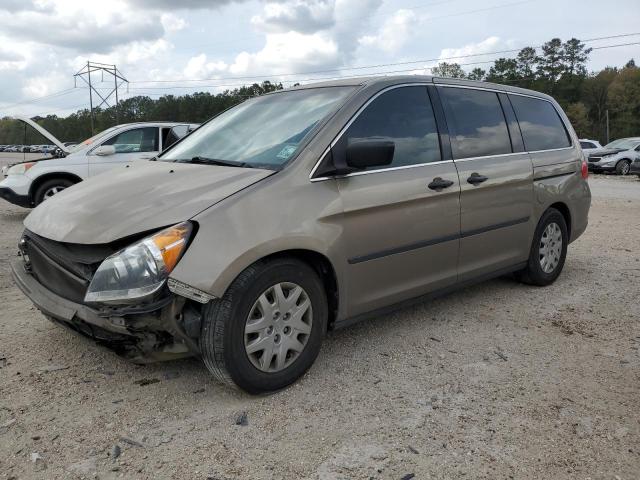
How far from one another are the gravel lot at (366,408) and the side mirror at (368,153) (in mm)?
1267

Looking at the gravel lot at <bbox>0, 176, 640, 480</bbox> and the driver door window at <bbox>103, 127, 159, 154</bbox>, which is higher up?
the driver door window at <bbox>103, 127, 159, 154</bbox>

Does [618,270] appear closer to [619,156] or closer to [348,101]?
[348,101]

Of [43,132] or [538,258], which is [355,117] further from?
[43,132]

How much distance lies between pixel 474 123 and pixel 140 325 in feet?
9.61

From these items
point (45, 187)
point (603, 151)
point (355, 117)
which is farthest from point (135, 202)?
point (603, 151)

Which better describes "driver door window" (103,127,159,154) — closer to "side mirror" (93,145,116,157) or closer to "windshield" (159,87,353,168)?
"side mirror" (93,145,116,157)

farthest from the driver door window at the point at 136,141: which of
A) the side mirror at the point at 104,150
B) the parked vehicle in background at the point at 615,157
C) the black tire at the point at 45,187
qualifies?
the parked vehicle in background at the point at 615,157

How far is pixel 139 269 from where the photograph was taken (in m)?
2.62

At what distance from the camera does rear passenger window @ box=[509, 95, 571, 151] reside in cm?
479

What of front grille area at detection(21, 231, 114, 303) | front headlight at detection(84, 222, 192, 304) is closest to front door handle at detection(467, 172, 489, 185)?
front headlight at detection(84, 222, 192, 304)

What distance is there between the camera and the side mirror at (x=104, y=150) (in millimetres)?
9008

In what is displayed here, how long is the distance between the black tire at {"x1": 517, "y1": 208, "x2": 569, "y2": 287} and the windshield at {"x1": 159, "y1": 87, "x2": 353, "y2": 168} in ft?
7.86

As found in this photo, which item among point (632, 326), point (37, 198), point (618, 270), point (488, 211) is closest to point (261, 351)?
point (488, 211)

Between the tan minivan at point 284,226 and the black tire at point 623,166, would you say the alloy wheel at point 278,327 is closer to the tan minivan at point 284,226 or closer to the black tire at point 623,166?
the tan minivan at point 284,226
